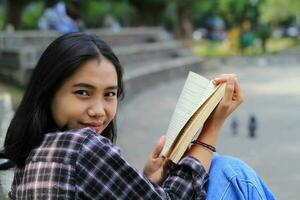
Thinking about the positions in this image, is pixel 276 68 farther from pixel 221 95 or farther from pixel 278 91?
pixel 221 95

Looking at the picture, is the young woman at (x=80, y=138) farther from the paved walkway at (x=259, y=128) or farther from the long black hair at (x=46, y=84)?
the paved walkway at (x=259, y=128)

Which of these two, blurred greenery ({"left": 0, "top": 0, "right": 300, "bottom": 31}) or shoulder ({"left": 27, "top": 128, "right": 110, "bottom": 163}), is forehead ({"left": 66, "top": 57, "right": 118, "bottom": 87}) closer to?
shoulder ({"left": 27, "top": 128, "right": 110, "bottom": 163})

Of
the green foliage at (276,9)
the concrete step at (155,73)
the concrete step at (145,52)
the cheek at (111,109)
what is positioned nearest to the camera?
the cheek at (111,109)

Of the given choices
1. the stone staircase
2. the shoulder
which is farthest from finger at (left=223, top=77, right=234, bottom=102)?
the stone staircase

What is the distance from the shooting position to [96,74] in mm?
1886

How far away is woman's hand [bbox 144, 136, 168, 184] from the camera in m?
2.05

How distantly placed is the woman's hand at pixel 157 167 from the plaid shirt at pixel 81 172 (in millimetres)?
210

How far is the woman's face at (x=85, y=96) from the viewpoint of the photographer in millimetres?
1873

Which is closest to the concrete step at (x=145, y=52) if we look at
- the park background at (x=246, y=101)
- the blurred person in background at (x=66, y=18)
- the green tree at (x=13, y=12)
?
the park background at (x=246, y=101)

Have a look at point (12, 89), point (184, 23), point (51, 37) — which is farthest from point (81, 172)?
point (184, 23)

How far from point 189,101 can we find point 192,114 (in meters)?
0.11

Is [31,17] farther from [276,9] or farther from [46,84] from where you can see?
[46,84]

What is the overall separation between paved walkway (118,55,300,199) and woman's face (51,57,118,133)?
9.35 ft

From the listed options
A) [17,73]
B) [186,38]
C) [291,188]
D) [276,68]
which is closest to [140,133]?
[17,73]
